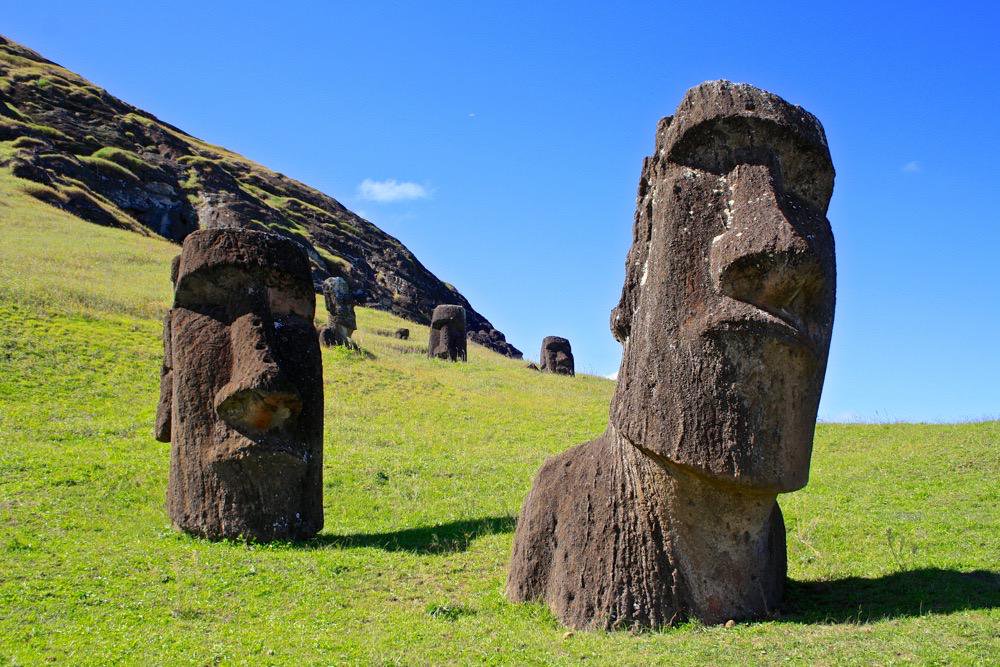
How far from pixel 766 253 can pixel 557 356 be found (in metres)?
30.6

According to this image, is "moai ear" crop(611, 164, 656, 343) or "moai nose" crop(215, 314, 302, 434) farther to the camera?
"moai nose" crop(215, 314, 302, 434)

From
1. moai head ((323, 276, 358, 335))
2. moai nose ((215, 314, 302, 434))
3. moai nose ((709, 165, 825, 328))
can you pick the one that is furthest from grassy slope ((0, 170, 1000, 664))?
moai head ((323, 276, 358, 335))

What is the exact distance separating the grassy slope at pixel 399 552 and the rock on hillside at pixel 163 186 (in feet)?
89.0

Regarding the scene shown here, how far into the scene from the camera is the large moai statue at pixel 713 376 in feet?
20.9

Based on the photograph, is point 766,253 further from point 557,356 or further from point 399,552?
point 557,356

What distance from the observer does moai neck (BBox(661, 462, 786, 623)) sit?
262 inches

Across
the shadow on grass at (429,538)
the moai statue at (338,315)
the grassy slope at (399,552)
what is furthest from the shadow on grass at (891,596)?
the moai statue at (338,315)

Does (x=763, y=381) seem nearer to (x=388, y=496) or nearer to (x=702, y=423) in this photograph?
(x=702, y=423)

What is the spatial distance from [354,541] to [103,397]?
10.5 metres

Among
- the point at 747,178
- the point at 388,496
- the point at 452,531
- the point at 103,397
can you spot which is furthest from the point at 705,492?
the point at 103,397

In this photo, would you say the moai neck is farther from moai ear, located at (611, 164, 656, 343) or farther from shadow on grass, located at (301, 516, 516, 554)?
shadow on grass, located at (301, 516, 516, 554)

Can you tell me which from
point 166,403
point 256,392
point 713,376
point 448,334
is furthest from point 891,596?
point 448,334

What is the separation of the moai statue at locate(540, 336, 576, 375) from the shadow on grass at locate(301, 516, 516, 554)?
81.2ft

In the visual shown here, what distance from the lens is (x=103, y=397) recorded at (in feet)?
61.9
